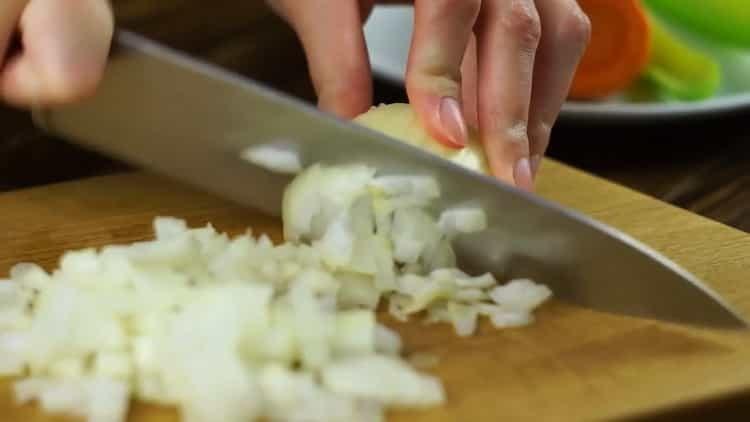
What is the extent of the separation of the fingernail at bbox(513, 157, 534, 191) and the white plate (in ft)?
1.16

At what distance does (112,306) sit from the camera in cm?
94

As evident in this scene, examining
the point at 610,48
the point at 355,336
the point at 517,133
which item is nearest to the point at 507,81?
the point at 517,133

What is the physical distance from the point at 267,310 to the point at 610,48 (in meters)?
0.88

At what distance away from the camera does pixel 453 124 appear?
1109mm

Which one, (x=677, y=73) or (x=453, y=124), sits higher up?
(x=453, y=124)

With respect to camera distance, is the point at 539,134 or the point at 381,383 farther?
the point at 539,134

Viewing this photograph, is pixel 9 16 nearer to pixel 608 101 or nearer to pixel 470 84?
pixel 470 84

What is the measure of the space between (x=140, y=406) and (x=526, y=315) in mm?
360

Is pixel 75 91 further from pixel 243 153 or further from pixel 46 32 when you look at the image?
pixel 243 153

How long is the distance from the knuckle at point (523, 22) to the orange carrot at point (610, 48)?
400mm

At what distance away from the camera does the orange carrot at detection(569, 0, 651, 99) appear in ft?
5.32

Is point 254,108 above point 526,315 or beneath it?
above

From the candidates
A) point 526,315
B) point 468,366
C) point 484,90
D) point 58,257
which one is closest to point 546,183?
point 484,90

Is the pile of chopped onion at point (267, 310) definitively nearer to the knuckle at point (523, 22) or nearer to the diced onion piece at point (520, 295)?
the diced onion piece at point (520, 295)
